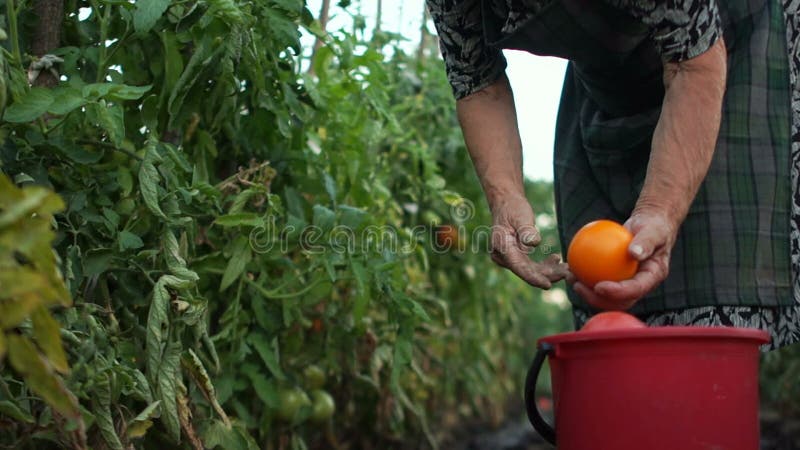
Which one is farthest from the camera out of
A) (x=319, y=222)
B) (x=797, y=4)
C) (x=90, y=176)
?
(x=319, y=222)

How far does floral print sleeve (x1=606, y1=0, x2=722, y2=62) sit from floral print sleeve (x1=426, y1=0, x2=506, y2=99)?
0.36 m

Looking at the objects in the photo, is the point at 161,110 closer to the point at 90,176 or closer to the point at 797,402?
the point at 90,176

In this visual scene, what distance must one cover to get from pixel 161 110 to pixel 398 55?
3.80ft

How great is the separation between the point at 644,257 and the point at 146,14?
845 millimetres

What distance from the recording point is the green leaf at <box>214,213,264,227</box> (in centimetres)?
175

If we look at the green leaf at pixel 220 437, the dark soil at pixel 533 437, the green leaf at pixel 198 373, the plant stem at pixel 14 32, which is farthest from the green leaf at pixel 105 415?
the dark soil at pixel 533 437

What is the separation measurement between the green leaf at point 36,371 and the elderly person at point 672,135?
Result: 82 centimetres

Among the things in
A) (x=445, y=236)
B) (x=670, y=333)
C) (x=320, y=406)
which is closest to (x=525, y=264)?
(x=670, y=333)

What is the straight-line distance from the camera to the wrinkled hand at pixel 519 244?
5.44 feet

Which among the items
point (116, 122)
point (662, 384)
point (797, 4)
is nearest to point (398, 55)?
point (797, 4)

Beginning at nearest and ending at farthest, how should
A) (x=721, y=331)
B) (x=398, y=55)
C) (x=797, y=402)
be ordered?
(x=721, y=331) → (x=398, y=55) → (x=797, y=402)

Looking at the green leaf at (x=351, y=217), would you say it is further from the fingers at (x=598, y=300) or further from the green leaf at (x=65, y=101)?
the green leaf at (x=65, y=101)

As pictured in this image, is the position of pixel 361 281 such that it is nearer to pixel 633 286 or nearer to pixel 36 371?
pixel 633 286

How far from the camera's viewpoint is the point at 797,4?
183cm
